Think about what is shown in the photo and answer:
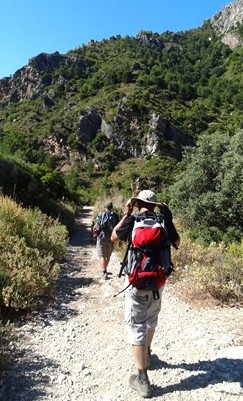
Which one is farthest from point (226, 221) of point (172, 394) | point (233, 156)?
point (172, 394)

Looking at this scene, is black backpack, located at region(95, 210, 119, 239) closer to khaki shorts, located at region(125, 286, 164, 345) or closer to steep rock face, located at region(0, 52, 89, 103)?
khaki shorts, located at region(125, 286, 164, 345)

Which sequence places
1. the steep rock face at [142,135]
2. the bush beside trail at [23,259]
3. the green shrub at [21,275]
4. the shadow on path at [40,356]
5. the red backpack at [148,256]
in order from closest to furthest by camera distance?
the red backpack at [148,256] < the shadow on path at [40,356] < the green shrub at [21,275] < the bush beside trail at [23,259] < the steep rock face at [142,135]

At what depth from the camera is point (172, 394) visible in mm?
3494

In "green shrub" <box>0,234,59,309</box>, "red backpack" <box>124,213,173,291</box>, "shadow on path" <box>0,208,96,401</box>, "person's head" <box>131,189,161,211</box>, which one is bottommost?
"shadow on path" <box>0,208,96,401</box>

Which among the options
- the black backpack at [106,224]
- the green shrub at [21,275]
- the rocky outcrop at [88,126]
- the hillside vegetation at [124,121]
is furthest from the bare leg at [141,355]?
the rocky outcrop at [88,126]

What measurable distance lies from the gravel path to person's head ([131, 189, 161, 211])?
1736 mm

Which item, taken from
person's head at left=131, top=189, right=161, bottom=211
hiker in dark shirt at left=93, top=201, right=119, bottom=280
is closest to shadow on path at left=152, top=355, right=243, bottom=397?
person's head at left=131, top=189, right=161, bottom=211

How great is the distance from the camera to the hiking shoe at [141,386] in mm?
3449

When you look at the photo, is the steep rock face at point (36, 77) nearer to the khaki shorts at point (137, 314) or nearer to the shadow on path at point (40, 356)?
the shadow on path at point (40, 356)

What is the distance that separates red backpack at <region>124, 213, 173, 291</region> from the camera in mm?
3381

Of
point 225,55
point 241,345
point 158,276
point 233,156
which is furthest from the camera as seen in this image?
point 225,55

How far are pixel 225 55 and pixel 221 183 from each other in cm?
10517

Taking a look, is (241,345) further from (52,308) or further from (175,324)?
(52,308)

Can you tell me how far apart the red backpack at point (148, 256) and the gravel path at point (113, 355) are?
1.10 m
